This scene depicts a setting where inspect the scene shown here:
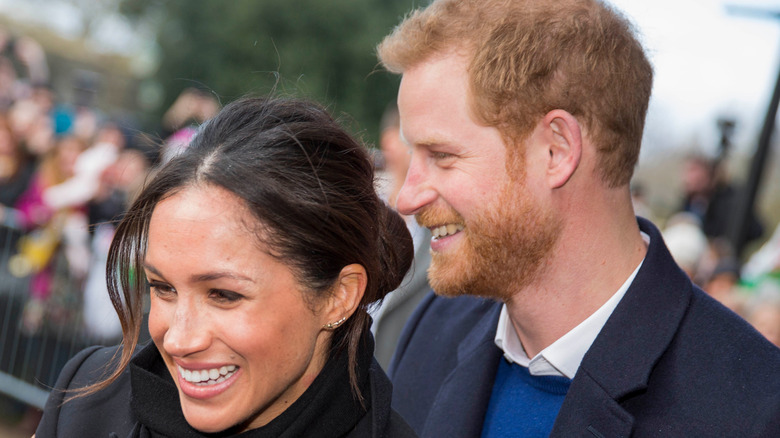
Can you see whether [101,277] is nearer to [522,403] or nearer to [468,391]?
[468,391]

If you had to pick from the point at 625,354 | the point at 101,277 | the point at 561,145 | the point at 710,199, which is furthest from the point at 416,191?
the point at 710,199

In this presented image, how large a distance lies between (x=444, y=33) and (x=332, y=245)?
0.89 meters

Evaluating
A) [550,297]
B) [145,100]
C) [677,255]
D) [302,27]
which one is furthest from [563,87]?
[145,100]

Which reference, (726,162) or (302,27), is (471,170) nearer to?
(726,162)

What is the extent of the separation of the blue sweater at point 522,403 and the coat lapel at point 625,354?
0.16 metres

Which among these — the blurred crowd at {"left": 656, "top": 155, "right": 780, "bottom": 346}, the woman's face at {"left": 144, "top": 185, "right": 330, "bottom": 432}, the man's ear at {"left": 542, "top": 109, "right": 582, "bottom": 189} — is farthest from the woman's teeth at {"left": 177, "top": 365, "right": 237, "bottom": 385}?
the blurred crowd at {"left": 656, "top": 155, "right": 780, "bottom": 346}

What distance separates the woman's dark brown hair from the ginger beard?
0.28m

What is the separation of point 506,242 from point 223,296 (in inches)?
36.5

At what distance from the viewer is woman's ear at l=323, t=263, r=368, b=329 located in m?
2.33

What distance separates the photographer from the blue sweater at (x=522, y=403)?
2.57m

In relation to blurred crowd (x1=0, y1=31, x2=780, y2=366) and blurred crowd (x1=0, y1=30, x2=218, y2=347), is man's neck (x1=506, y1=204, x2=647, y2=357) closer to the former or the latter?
blurred crowd (x1=0, y1=31, x2=780, y2=366)

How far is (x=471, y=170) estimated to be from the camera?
2594mm

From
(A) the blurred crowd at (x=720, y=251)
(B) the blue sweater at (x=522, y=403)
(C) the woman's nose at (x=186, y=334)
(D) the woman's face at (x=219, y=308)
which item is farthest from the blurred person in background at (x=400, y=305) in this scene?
(A) the blurred crowd at (x=720, y=251)

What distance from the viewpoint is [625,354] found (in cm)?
239
